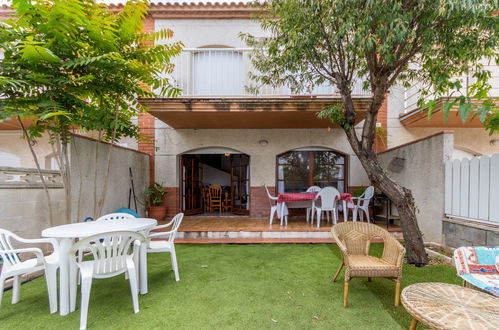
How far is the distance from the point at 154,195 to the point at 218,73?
382cm

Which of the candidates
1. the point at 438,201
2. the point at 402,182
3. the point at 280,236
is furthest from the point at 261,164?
the point at 438,201

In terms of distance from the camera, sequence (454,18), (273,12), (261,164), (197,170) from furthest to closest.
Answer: (197,170), (261,164), (273,12), (454,18)

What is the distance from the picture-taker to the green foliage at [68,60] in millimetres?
2666

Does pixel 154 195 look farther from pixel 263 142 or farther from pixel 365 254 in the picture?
pixel 365 254

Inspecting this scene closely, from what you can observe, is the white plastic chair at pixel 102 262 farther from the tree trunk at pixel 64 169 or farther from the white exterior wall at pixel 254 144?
the white exterior wall at pixel 254 144

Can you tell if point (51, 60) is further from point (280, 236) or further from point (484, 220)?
point (484, 220)

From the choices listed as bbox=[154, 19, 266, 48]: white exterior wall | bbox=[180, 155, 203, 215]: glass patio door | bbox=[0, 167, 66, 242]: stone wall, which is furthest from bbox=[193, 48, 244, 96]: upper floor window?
bbox=[0, 167, 66, 242]: stone wall

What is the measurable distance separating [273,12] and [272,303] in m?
4.44

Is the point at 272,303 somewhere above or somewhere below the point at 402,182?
below

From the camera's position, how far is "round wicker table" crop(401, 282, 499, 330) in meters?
1.48

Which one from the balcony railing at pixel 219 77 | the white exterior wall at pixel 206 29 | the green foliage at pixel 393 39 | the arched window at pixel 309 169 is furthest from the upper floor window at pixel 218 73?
the arched window at pixel 309 169

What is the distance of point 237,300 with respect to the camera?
2607 mm

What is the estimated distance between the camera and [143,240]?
8.32 feet

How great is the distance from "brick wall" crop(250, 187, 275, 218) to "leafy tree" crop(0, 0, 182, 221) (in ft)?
13.9
